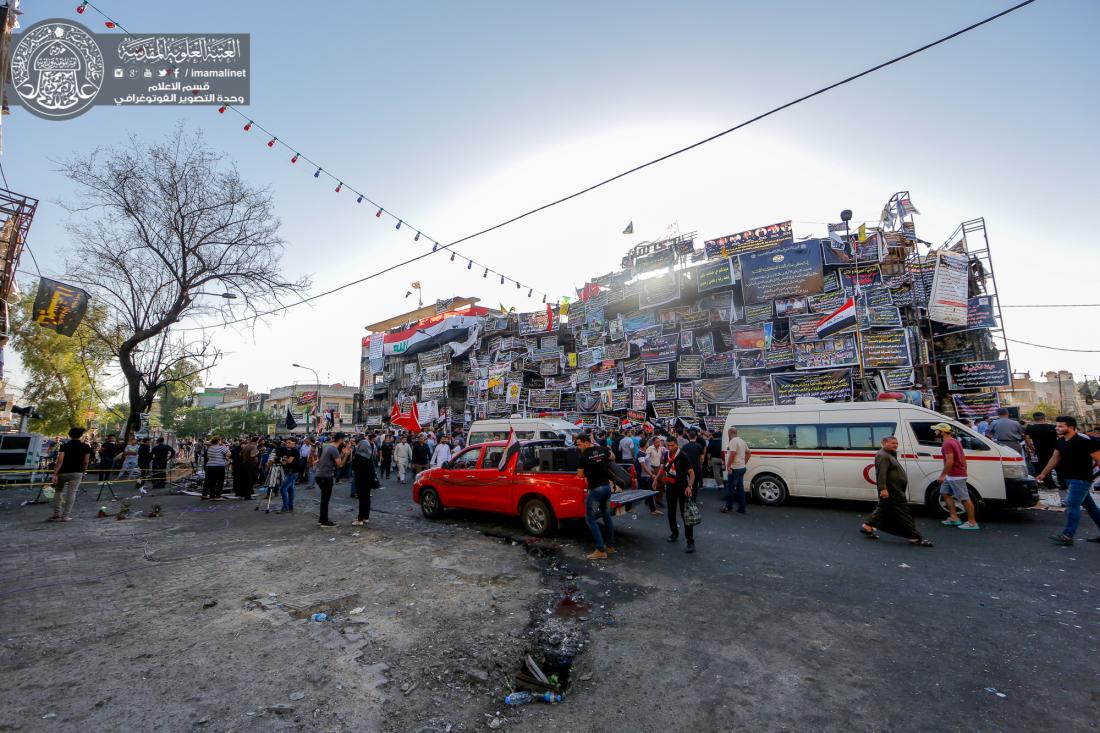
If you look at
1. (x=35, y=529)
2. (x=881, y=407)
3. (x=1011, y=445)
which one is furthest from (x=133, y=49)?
(x=1011, y=445)

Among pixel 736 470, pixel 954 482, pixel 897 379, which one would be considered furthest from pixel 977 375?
pixel 736 470

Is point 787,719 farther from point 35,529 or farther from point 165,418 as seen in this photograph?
point 165,418

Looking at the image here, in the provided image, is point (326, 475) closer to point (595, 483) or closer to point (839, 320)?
point (595, 483)

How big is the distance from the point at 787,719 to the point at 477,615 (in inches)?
117

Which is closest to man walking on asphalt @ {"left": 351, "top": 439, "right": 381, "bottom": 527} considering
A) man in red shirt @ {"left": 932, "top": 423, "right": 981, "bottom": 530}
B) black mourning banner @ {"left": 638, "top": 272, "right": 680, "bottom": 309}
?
man in red shirt @ {"left": 932, "top": 423, "right": 981, "bottom": 530}

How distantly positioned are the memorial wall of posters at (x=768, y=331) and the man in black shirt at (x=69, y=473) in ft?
63.8

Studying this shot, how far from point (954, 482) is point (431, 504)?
10460mm

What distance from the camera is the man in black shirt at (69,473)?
9570mm

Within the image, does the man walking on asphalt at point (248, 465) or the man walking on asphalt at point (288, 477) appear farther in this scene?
the man walking on asphalt at point (248, 465)

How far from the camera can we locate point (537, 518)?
824cm

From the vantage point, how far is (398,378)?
40.2m

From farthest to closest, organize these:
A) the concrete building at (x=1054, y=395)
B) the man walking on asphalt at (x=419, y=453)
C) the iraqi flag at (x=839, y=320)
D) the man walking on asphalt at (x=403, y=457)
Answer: the concrete building at (x=1054, y=395) → the man walking on asphalt at (x=419, y=453) → the man walking on asphalt at (x=403, y=457) → the iraqi flag at (x=839, y=320)

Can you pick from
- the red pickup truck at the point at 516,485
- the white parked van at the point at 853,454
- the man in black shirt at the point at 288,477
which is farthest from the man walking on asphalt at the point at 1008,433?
the man in black shirt at the point at 288,477

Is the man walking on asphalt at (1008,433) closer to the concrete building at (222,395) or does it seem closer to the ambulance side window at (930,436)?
the ambulance side window at (930,436)
